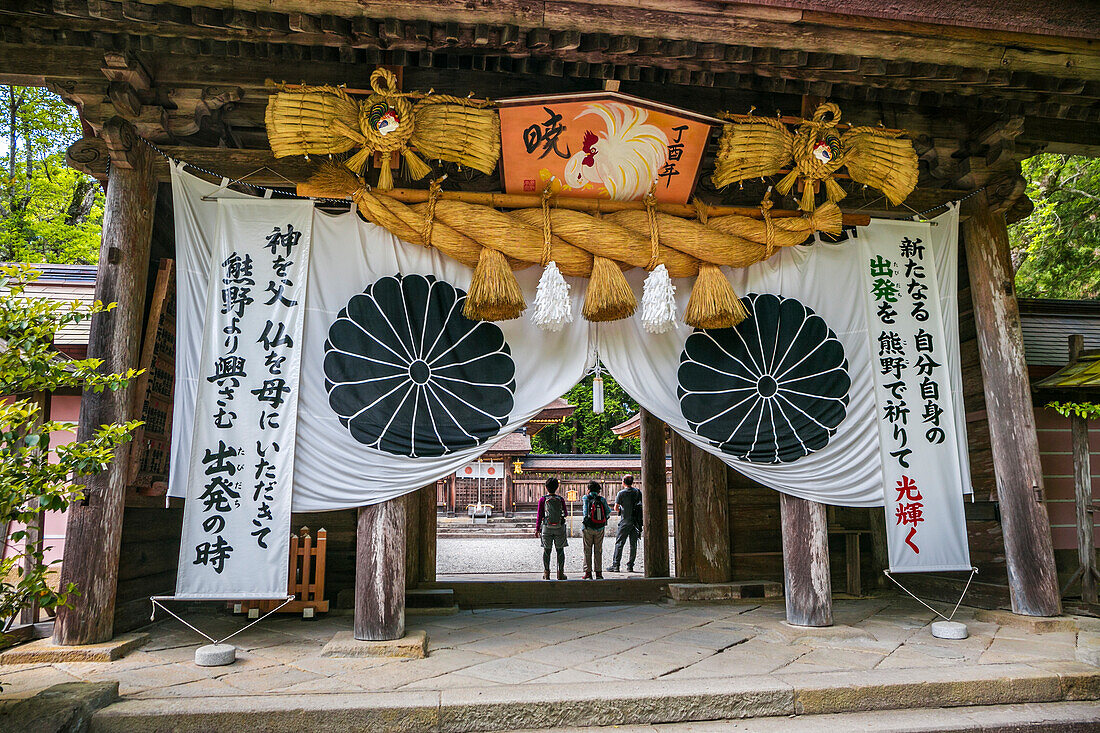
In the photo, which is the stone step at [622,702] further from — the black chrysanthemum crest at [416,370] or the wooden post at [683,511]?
the wooden post at [683,511]

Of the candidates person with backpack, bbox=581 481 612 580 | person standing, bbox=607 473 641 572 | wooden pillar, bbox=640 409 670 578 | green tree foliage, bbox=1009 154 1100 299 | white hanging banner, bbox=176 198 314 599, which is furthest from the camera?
green tree foliage, bbox=1009 154 1100 299

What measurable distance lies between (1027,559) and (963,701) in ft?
6.74

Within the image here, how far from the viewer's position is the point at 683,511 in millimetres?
7848

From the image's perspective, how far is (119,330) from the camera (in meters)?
4.64

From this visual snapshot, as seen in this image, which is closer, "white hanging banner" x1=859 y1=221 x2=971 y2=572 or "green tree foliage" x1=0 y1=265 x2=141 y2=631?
"green tree foliage" x1=0 y1=265 x2=141 y2=631

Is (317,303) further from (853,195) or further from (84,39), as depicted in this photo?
(853,195)

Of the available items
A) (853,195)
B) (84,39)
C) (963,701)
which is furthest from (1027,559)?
(84,39)

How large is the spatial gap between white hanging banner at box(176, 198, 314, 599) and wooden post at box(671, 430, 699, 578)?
14.9ft

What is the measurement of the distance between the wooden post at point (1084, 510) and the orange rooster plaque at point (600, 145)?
4.35 metres

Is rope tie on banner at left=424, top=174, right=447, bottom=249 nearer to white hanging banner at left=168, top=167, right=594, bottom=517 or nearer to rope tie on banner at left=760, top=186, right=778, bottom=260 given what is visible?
white hanging banner at left=168, top=167, right=594, bottom=517

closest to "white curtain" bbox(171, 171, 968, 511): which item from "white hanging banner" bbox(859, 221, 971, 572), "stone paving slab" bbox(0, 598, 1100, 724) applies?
"white hanging banner" bbox(859, 221, 971, 572)

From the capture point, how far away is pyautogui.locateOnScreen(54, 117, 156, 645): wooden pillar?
429cm

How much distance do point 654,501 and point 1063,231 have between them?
8356 mm

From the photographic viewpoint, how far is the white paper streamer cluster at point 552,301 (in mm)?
4867
